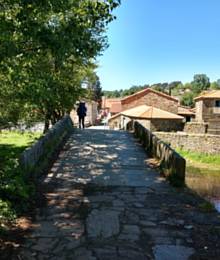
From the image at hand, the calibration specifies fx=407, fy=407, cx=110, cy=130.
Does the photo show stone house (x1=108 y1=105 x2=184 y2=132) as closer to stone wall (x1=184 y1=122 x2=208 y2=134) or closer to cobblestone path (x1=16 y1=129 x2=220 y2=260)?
stone wall (x1=184 y1=122 x2=208 y2=134)

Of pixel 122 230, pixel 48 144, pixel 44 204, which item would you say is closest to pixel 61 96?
pixel 48 144

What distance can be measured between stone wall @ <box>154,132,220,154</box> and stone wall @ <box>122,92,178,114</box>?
51.7 feet

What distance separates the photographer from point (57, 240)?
544 cm

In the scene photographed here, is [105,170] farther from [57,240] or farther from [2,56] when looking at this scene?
[57,240]

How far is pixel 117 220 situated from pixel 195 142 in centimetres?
2886

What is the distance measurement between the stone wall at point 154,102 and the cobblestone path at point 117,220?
4026cm

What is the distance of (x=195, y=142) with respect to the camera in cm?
3431

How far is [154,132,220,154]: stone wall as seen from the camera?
34094 mm

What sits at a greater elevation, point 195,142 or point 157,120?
point 157,120

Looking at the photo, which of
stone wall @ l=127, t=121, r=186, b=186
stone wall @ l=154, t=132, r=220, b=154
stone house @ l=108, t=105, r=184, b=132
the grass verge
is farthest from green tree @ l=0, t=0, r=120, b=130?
stone house @ l=108, t=105, r=184, b=132

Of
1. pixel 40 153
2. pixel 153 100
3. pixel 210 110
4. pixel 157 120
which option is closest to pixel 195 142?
pixel 157 120

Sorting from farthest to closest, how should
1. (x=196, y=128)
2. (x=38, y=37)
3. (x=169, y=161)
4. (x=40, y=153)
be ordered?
1. (x=196, y=128)
2. (x=40, y=153)
3. (x=169, y=161)
4. (x=38, y=37)

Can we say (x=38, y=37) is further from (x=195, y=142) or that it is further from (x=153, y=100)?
(x=153, y=100)

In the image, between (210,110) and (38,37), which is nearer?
(38,37)
